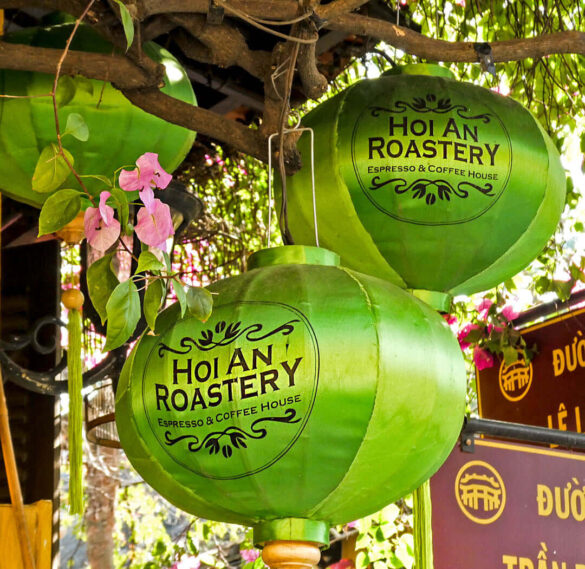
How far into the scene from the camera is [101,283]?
120 cm

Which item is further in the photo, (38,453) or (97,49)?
(38,453)

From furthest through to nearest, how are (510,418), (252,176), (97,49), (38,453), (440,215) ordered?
(252,176) → (38,453) → (510,418) → (97,49) → (440,215)

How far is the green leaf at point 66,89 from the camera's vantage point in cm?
156

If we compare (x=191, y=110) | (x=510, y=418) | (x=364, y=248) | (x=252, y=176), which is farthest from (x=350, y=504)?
(x=252, y=176)

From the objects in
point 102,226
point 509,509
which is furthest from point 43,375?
point 102,226

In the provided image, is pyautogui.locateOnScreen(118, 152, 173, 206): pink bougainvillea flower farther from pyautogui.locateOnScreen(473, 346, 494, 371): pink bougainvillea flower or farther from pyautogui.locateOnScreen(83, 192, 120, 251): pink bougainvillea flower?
pyautogui.locateOnScreen(473, 346, 494, 371): pink bougainvillea flower

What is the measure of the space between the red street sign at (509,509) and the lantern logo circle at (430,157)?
45 cm

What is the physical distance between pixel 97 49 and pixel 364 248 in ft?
2.03

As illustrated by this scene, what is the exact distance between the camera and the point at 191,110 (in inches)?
64.4

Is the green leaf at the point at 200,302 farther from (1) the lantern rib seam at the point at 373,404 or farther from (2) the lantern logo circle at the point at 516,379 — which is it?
(2) the lantern logo circle at the point at 516,379

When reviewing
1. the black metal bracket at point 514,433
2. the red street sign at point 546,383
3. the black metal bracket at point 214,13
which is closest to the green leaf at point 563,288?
the red street sign at point 546,383

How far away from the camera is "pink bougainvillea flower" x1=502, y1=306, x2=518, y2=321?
2.62 meters

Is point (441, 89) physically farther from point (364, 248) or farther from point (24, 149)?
point (24, 149)

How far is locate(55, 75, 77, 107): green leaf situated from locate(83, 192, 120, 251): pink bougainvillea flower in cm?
41
